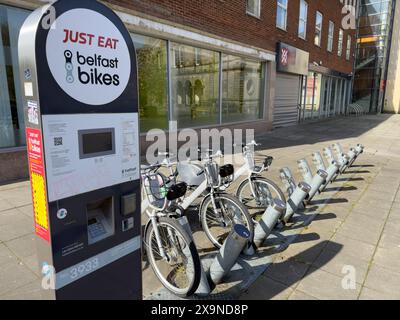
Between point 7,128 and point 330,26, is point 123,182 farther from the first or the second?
point 330,26

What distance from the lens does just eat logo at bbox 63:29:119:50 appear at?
4.73 ft

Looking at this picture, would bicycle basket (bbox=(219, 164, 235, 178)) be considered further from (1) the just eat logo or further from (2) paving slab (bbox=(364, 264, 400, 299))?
(1) the just eat logo

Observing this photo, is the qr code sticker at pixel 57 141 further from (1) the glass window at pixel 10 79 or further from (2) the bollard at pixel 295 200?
(1) the glass window at pixel 10 79

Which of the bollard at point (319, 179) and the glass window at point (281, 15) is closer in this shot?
the bollard at point (319, 179)

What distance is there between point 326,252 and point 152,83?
5791 millimetres

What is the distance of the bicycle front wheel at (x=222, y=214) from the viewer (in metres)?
2.93

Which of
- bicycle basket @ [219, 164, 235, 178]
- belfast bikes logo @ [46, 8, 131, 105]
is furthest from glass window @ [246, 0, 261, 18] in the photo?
belfast bikes logo @ [46, 8, 131, 105]

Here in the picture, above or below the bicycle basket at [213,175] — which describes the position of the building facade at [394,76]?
above

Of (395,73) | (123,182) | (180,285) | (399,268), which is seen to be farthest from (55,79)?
(395,73)

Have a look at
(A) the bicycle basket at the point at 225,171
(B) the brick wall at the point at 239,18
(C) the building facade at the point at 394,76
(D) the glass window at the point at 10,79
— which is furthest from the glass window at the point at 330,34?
(A) the bicycle basket at the point at 225,171

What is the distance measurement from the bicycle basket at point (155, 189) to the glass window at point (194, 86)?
533 cm

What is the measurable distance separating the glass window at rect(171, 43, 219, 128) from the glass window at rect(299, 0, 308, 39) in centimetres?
628

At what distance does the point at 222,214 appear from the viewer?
319cm

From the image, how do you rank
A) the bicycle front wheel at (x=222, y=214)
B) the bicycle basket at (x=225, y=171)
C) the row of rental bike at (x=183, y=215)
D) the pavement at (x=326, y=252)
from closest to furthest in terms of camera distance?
the row of rental bike at (x=183, y=215) < the pavement at (x=326, y=252) < the bicycle front wheel at (x=222, y=214) < the bicycle basket at (x=225, y=171)
